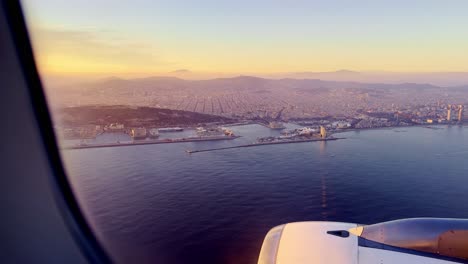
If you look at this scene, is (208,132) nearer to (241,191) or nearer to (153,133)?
(153,133)

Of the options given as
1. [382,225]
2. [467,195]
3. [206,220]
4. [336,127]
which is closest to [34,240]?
[382,225]

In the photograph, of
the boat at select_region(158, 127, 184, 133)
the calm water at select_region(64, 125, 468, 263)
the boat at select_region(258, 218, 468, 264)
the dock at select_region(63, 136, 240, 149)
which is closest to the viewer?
the boat at select_region(258, 218, 468, 264)

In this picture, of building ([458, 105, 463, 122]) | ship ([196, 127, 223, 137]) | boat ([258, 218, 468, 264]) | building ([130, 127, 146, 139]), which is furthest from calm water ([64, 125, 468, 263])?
building ([458, 105, 463, 122])

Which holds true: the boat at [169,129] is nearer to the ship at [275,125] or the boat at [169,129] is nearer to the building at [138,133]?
the building at [138,133]

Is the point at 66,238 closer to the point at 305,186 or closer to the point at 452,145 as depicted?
the point at 305,186

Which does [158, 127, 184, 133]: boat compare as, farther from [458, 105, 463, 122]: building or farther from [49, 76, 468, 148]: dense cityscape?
[458, 105, 463, 122]: building

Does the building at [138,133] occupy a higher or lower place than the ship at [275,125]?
higher

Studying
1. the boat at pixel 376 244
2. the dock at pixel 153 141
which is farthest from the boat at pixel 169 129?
the boat at pixel 376 244
